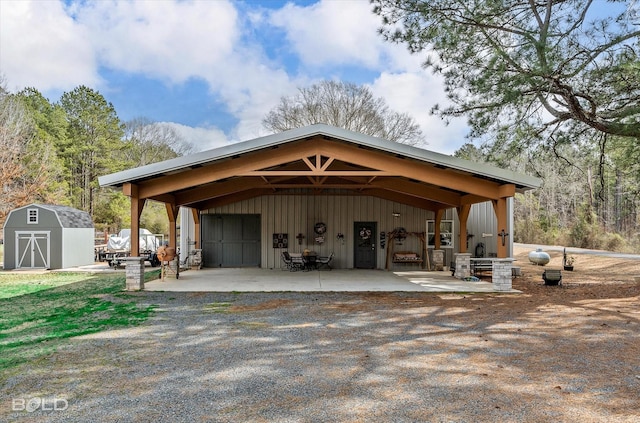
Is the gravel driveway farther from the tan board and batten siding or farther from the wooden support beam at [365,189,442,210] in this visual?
the tan board and batten siding

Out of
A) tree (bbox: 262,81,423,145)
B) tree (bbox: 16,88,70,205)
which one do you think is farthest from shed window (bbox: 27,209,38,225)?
tree (bbox: 262,81,423,145)

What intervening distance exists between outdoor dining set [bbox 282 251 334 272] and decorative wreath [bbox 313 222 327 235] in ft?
Result: 2.41

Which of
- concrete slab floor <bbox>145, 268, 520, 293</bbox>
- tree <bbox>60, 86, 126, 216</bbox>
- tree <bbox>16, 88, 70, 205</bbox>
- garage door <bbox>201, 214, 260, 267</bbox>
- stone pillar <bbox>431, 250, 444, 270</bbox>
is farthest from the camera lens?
tree <bbox>60, 86, 126, 216</bbox>

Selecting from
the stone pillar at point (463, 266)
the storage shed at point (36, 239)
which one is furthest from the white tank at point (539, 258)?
the storage shed at point (36, 239)

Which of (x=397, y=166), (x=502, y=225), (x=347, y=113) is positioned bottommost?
(x=502, y=225)

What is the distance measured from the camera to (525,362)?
4.22 meters

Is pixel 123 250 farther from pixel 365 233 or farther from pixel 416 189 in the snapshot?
pixel 416 189

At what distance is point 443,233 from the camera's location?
14.1 meters

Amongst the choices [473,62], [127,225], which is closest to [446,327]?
[473,62]

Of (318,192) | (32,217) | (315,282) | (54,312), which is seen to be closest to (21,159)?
(32,217)

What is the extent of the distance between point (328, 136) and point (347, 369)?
5372 mm

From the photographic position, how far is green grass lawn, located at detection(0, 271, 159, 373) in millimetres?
4816

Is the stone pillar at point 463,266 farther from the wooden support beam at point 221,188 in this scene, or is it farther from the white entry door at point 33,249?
the white entry door at point 33,249

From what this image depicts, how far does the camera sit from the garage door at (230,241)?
46.8 ft
